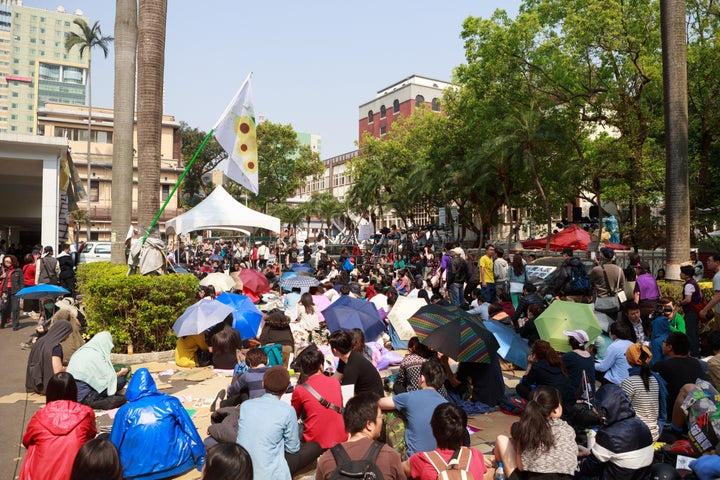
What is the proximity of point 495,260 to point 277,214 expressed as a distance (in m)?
49.1

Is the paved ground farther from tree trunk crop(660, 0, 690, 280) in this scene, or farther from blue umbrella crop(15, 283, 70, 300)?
tree trunk crop(660, 0, 690, 280)

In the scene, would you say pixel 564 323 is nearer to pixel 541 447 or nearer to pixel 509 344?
pixel 509 344

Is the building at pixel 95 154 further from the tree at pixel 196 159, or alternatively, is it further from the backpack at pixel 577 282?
the backpack at pixel 577 282

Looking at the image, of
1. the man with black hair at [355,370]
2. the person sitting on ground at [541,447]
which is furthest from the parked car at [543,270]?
the person sitting on ground at [541,447]

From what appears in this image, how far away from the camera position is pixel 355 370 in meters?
5.71

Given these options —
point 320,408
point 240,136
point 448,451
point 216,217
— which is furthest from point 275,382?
point 216,217

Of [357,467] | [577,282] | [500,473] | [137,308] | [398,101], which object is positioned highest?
[398,101]

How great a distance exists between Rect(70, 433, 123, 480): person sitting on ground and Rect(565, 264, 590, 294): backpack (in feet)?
31.5

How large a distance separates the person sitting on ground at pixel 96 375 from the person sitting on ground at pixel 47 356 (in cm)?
51

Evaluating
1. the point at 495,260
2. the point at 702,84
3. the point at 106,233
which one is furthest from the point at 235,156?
the point at 106,233

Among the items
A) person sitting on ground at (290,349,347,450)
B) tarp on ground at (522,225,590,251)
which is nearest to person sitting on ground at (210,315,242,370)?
person sitting on ground at (290,349,347,450)

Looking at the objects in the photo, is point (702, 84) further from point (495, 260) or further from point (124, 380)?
point (124, 380)

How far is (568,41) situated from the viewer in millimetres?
21219

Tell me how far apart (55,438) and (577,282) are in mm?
9745
